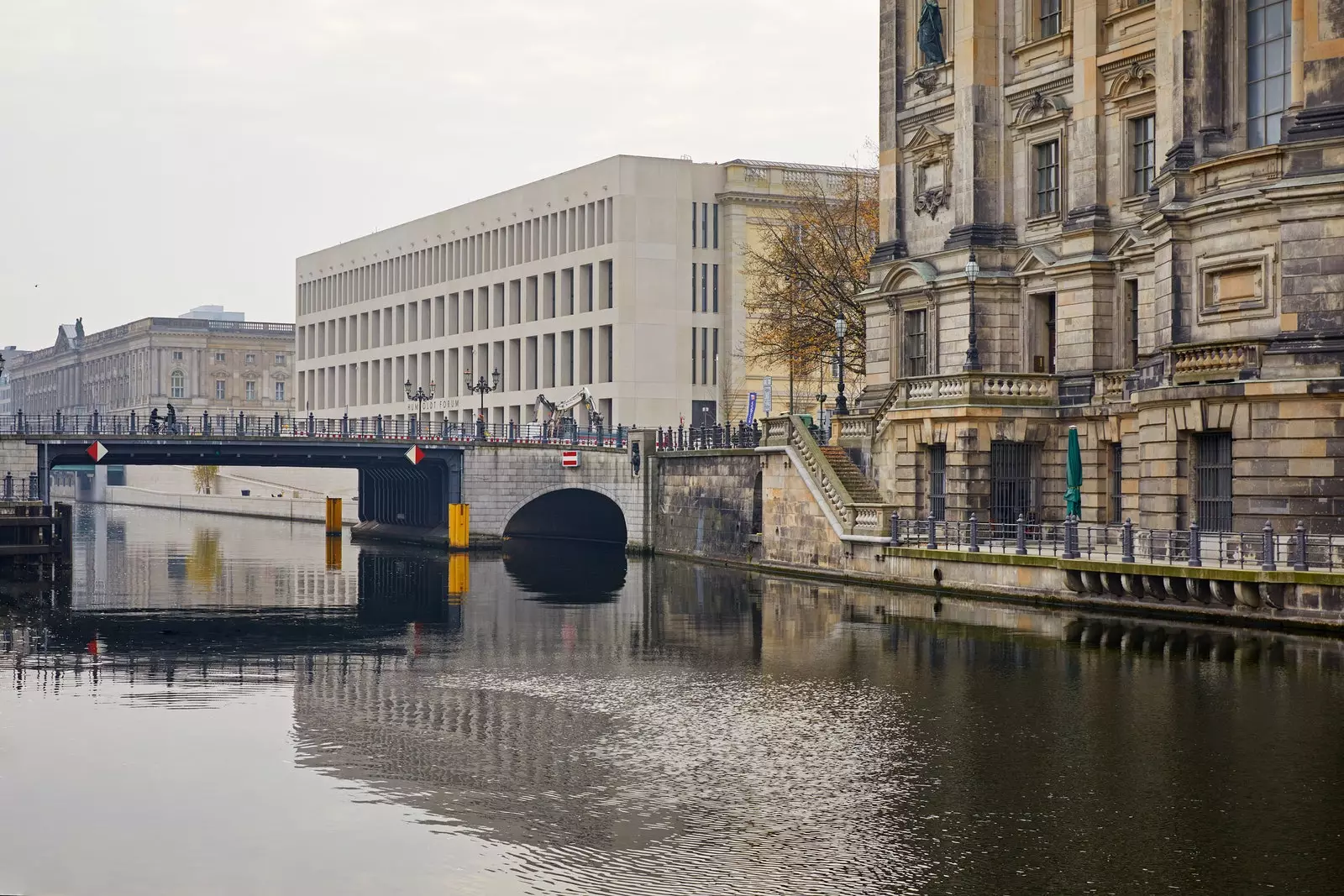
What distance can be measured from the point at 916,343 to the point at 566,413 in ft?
142

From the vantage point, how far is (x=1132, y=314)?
51750mm

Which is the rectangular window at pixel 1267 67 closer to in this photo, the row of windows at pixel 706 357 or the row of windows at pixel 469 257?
the row of windows at pixel 469 257

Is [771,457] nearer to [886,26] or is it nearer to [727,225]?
[886,26]

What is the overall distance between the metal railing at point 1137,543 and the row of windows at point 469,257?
56.2m

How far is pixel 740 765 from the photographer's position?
78.2ft

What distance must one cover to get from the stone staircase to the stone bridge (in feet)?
61.8

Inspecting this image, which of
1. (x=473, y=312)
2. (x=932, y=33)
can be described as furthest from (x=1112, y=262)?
(x=473, y=312)

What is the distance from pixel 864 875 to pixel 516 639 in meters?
23.4

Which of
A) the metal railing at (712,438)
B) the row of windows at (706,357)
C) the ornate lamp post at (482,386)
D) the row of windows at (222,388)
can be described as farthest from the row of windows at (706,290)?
the row of windows at (222,388)

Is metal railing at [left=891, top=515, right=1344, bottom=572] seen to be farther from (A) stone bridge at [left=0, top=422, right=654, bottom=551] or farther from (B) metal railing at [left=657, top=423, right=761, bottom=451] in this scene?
(A) stone bridge at [left=0, top=422, right=654, bottom=551]

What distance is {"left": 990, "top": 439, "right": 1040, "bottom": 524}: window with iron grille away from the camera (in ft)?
177

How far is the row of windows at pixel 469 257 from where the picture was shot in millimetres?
108062

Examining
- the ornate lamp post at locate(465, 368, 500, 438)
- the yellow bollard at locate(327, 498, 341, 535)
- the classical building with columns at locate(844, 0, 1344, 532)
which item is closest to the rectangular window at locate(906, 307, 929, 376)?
the classical building with columns at locate(844, 0, 1344, 532)

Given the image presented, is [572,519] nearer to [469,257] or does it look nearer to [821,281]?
[821,281]
